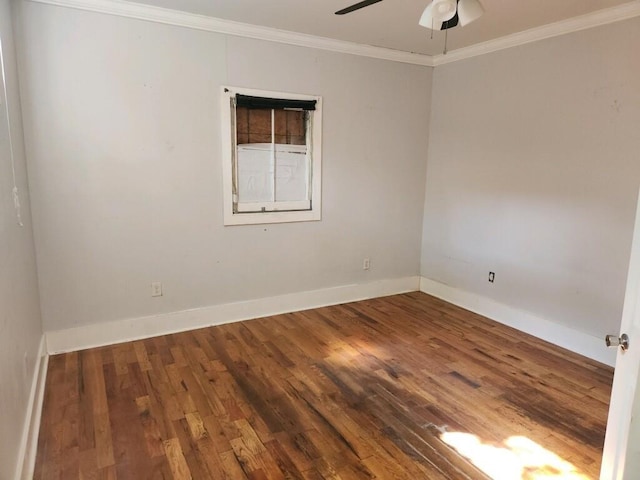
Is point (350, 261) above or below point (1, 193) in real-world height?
below

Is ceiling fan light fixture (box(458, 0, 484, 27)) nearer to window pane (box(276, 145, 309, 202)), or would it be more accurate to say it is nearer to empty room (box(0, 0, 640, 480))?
empty room (box(0, 0, 640, 480))

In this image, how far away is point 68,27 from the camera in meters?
2.84

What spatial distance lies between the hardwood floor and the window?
1052 millimetres

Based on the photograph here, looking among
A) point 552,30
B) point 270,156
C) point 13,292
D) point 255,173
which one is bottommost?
point 13,292

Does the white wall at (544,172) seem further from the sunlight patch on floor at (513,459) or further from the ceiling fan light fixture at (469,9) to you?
the ceiling fan light fixture at (469,9)

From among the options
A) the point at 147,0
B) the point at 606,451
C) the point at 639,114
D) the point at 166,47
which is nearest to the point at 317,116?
the point at 166,47

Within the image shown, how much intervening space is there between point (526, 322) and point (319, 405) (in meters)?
2.17

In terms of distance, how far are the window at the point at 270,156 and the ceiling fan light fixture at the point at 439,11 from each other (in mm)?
1810

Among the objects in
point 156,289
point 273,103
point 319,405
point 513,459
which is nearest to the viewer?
point 513,459

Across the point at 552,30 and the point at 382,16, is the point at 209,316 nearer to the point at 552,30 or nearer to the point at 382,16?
the point at 382,16

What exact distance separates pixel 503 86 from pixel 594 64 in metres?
0.76

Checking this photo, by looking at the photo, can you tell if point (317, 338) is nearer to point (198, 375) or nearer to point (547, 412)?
point (198, 375)

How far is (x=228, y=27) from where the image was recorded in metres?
3.32

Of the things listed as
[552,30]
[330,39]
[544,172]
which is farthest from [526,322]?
[330,39]
